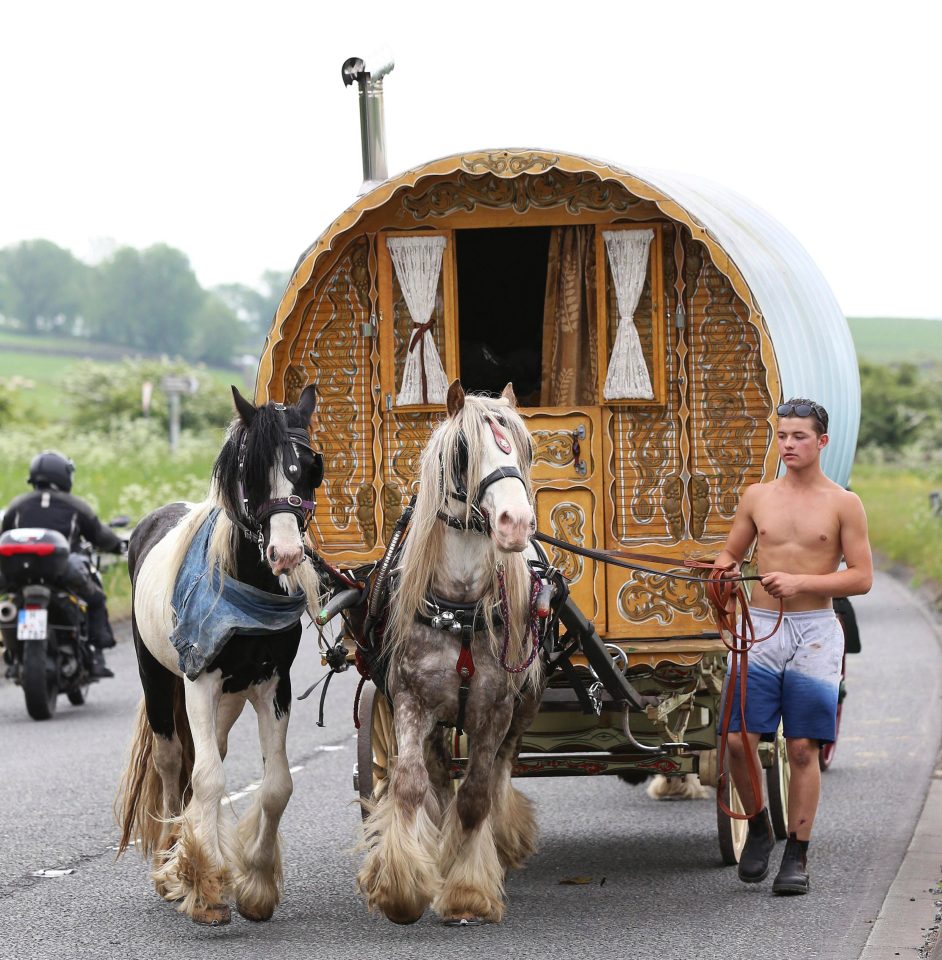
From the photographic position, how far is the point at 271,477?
6.15 metres

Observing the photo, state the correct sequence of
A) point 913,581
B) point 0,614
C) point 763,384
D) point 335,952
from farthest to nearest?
1. point 913,581
2. point 0,614
3. point 763,384
4. point 335,952

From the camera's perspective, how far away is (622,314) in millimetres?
8203

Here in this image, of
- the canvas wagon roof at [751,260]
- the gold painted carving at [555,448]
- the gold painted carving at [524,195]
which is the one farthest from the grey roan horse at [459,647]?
the gold painted carving at [524,195]

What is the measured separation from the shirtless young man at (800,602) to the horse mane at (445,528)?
3.25 ft

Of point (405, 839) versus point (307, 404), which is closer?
point (405, 839)

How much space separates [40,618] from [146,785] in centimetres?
500

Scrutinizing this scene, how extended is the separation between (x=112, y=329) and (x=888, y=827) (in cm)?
14414

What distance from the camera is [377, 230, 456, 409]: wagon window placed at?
8.23 m

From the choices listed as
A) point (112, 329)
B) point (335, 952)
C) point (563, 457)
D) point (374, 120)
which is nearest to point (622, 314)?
point (563, 457)

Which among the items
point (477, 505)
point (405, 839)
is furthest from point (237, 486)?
point (405, 839)

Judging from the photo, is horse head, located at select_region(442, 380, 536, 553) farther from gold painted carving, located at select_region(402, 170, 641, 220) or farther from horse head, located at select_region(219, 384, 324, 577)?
gold painted carving, located at select_region(402, 170, 641, 220)

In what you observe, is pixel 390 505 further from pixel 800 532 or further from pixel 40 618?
pixel 40 618

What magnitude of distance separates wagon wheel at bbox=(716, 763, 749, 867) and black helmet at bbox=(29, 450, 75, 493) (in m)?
6.75

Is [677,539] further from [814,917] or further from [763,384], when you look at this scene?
[814,917]
